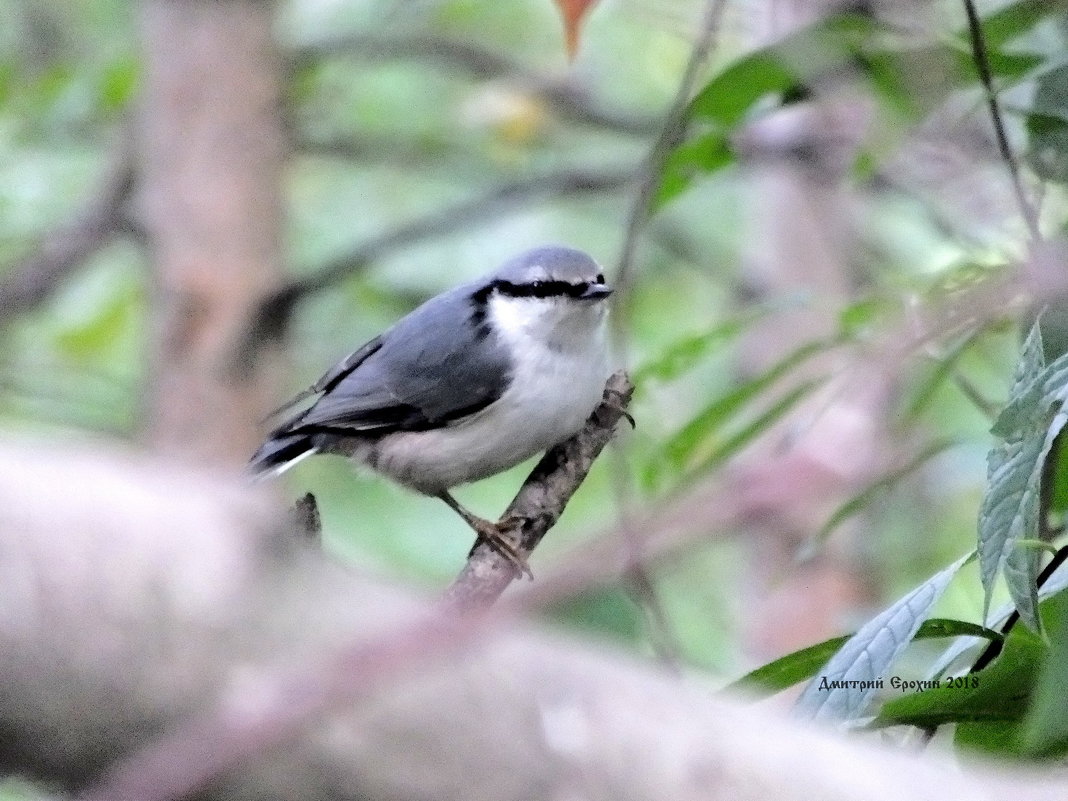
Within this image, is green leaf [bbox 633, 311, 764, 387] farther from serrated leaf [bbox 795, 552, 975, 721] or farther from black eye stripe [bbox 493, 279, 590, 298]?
serrated leaf [bbox 795, 552, 975, 721]

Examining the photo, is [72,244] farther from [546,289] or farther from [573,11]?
[573,11]

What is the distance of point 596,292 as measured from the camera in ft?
9.19

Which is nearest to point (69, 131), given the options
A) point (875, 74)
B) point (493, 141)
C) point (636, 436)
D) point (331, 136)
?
point (331, 136)

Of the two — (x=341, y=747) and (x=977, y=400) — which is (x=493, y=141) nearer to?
(x=977, y=400)

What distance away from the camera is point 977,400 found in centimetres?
204

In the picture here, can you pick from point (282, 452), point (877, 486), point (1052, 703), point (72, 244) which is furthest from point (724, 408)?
point (72, 244)

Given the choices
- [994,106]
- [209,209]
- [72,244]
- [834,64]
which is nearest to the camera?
[994,106]

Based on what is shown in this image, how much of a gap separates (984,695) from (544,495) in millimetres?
993

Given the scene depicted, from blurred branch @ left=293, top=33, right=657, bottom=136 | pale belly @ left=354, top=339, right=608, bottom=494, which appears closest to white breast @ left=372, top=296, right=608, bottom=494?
pale belly @ left=354, top=339, right=608, bottom=494

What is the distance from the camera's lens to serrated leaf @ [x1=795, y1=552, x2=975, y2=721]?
140 cm

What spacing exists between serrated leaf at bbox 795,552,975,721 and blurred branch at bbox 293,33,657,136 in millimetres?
2734

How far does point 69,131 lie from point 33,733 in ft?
12.4

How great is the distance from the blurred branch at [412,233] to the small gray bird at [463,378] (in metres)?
0.18

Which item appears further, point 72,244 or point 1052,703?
point 72,244
